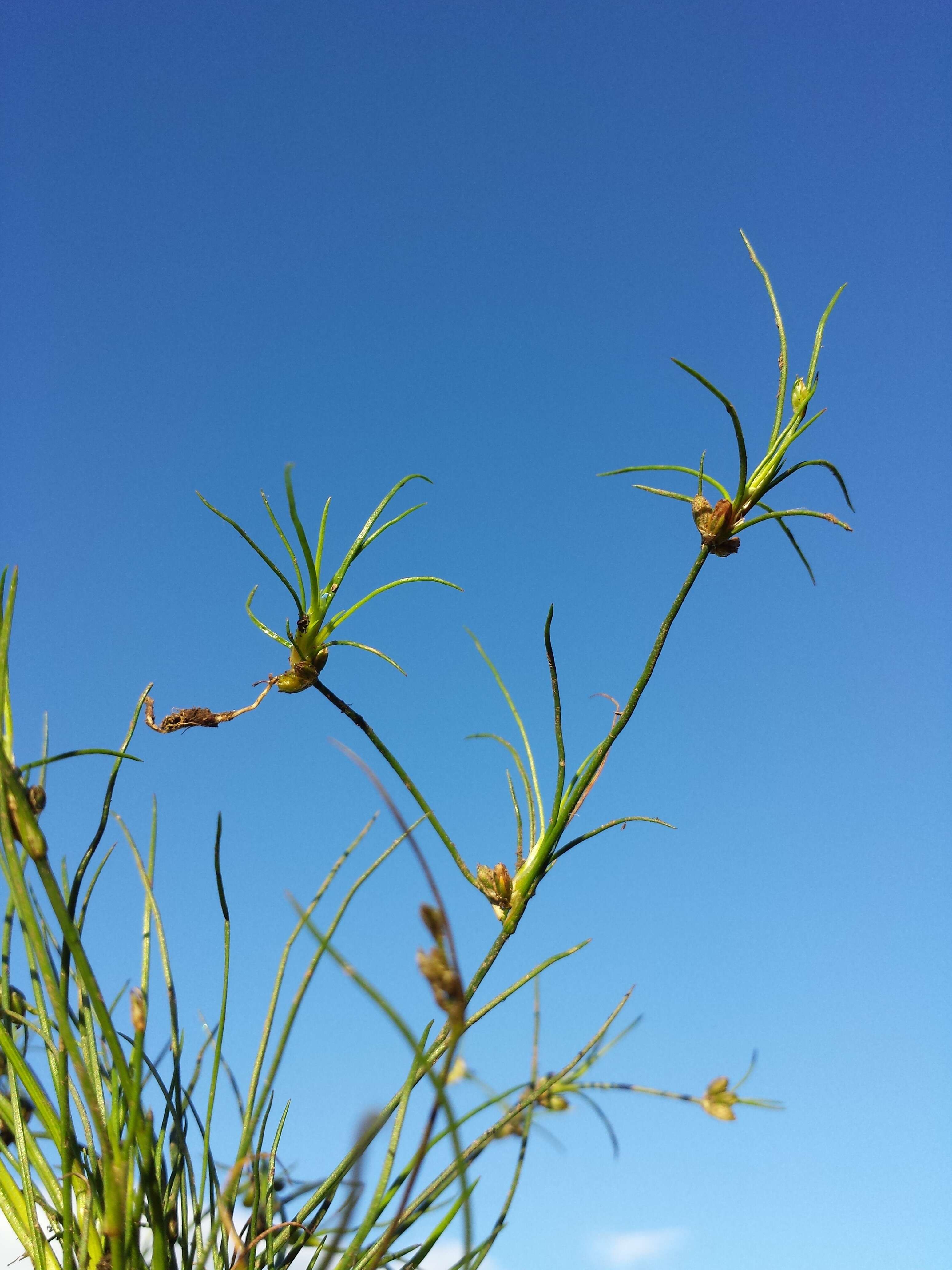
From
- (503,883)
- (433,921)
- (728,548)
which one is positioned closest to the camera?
(433,921)

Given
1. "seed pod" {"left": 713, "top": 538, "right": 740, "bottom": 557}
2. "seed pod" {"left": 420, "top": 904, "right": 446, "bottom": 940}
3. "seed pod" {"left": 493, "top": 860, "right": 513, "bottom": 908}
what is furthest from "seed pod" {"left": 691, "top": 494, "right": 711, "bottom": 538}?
"seed pod" {"left": 420, "top": 904, "right": 446, "bottom": 940}

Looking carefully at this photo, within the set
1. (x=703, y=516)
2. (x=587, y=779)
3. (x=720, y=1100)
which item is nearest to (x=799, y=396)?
(x=703, y=516)

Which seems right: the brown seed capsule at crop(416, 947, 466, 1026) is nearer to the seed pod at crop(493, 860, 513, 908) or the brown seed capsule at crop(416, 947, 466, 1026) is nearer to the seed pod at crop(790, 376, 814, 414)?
the seed pod at crop(493, 860, 513, 908)

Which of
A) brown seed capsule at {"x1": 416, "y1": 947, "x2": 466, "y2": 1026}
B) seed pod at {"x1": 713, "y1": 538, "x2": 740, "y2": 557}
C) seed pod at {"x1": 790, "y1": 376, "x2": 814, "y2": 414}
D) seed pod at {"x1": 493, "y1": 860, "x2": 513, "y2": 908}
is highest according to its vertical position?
seed pod at {"x1": 790, "y1": 376, "x2": 814, "y2": 414}

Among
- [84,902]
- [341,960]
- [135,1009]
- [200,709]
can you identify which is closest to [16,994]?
[84,902]

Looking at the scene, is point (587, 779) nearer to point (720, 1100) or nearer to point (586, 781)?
point (586, 781)

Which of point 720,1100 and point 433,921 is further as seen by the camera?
point 720,1100

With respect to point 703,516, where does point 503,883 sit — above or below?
below

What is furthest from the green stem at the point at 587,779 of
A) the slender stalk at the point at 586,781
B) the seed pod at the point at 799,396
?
the seed pod at the point at 799,396

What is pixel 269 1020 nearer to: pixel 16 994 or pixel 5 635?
pixel 16 994

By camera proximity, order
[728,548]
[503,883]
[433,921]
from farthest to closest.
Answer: [728,548] → [503,883] → [433,921]

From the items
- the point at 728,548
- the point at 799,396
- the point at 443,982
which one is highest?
the point at 799,396
